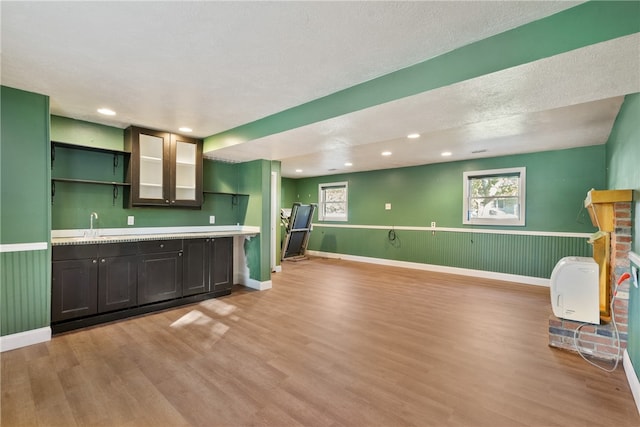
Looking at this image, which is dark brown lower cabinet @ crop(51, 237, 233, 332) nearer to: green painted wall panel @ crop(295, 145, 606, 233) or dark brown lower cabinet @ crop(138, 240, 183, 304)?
dark brown lower cabinet @ crop(138, 240, 183, 304)

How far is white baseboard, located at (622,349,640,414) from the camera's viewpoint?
1997 mm

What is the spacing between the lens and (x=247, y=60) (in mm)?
2238

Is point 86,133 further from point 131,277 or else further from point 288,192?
point 288,192

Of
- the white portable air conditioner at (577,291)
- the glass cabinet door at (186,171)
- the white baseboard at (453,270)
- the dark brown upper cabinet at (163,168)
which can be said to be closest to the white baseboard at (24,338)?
the dark brown upper cabinet at (163,168)

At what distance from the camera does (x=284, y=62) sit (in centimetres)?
226

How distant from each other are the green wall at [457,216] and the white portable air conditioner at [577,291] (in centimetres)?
275

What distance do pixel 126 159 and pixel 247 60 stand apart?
9.24 ft

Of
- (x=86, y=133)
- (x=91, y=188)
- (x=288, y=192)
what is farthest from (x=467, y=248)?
(x=86, y=133)

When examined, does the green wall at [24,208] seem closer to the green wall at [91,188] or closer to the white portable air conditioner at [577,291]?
the green wall at [91,188]

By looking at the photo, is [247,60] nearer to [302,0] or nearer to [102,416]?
[302,0]

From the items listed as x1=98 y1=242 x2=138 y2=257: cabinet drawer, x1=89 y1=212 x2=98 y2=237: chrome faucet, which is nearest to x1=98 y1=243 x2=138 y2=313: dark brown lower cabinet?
x1=98 y1=242 x2=138 y2=257: cabinet drawer

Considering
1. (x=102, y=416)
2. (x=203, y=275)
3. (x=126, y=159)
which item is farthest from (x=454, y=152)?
(x=102, y=416)

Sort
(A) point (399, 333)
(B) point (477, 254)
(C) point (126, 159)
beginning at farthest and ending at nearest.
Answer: (B) point (477, 254) → (C) point (126, 159) → (A) point (399, 333)

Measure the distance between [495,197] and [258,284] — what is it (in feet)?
16.0
